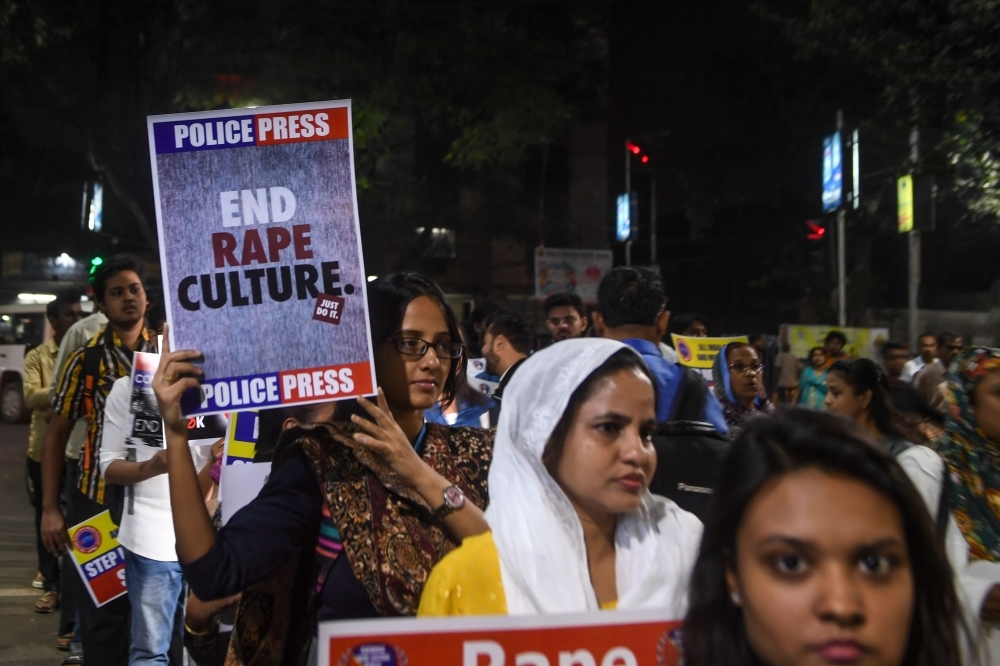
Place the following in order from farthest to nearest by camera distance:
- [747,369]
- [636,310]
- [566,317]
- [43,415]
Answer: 1. [43,415]
2. [566,317]
3. [747,369]
4. [636,310]

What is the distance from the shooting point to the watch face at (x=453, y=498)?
246cm

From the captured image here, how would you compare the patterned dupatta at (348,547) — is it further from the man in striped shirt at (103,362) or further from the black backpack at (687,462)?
the man in striped shirt at (103,362)

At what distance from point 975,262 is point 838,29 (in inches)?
507

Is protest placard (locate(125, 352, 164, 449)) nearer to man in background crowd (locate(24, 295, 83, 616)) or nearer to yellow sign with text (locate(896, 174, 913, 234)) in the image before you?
man in background crowd (locate(24, 295, 83, 616))

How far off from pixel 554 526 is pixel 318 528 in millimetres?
715

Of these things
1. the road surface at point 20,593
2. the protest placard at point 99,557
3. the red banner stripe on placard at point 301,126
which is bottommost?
the road surface at point 20,593

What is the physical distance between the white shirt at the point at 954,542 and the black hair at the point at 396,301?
143 centimetres

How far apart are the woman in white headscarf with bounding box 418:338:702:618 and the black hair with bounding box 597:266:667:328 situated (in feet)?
6.34

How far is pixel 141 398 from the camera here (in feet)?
14.1

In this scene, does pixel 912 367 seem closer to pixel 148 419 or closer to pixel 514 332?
pixel 514 332

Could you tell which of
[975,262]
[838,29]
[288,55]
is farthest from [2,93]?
[975,262]

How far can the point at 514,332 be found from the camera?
20.7 ft

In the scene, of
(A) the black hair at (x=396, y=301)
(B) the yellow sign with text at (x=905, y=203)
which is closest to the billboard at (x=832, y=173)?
(B) the yellow sign with text at (x=905, y=203)

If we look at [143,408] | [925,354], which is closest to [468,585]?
[143,408]
